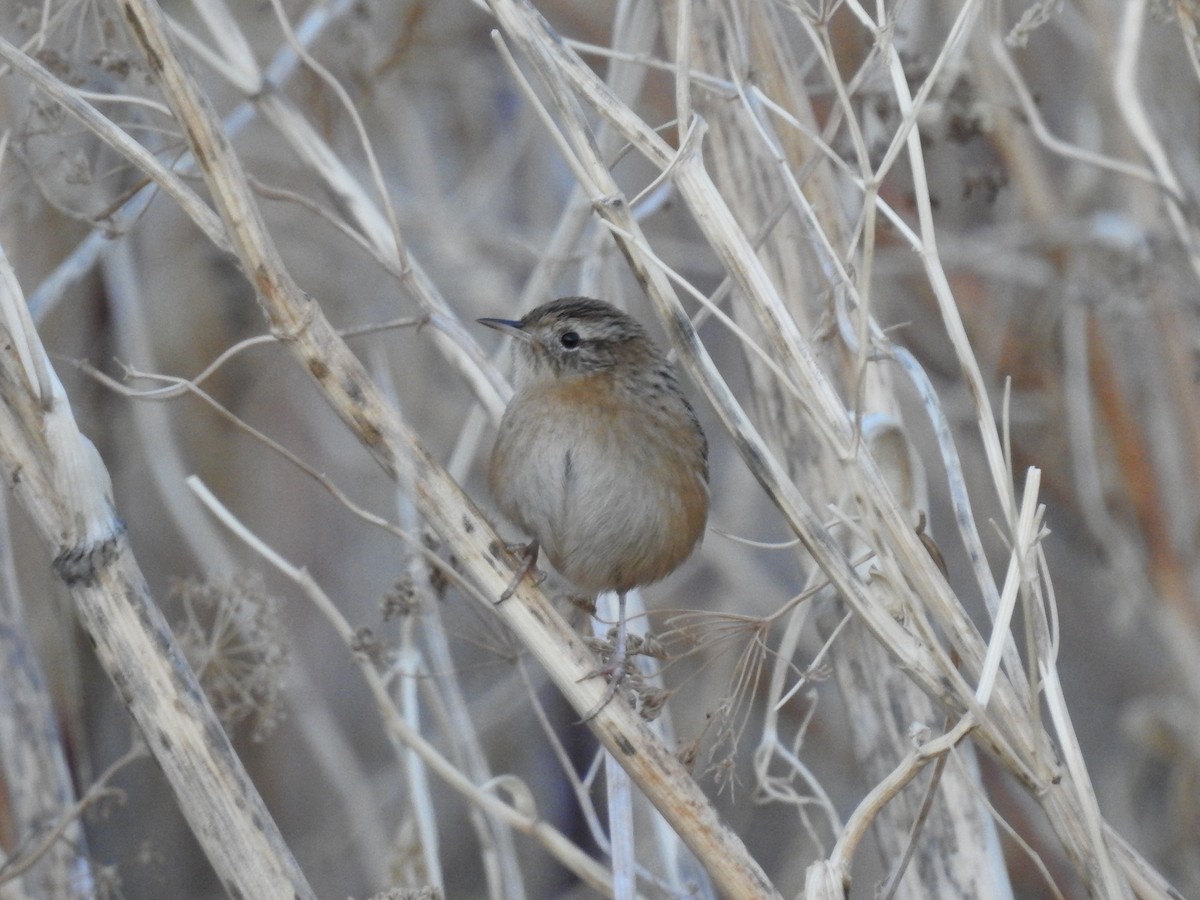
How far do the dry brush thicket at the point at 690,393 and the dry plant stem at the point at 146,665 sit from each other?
0.01m

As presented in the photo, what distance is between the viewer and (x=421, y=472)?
2.61 metres

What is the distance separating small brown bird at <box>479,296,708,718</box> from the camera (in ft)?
11.8

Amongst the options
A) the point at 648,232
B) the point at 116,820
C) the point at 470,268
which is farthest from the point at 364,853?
the point at 648,232

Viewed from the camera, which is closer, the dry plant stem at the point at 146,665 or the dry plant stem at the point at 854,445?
the dry plant stem at the point at 854,445

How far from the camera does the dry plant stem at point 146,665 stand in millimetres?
2484

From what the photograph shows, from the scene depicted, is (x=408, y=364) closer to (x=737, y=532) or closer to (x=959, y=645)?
(x=737, y=532)

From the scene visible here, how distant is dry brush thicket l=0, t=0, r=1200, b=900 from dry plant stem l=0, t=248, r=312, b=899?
0.01 metres

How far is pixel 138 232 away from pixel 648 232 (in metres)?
2.29

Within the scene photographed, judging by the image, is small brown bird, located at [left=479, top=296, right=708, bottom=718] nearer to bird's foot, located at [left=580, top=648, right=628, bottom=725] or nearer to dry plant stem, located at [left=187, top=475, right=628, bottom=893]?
dry plant stem, located at [left=187, top=475, right=628, bottom=893]

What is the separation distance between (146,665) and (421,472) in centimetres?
64

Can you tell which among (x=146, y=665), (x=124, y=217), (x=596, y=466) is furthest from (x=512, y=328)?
(x=146, y=665)

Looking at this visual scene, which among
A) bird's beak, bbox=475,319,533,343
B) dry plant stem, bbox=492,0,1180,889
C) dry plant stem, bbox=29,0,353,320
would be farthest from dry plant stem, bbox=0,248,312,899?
bird's beak, bbox=475,319,533,343

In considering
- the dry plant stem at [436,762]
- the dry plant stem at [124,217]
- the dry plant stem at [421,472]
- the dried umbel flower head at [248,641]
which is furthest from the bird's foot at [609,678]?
the dry plant stem at [124,217]

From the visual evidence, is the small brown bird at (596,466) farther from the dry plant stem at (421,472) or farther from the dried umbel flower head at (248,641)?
the dry plant stem at (421,472)
